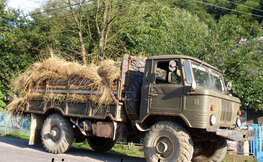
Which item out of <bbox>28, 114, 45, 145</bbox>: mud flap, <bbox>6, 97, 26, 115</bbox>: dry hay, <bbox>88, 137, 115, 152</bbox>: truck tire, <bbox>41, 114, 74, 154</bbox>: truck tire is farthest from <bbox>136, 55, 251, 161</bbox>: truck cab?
<bbox>6, 97, 26, 115</bbox>: dry hay

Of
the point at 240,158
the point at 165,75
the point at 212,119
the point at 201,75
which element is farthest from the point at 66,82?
the point at 240,158

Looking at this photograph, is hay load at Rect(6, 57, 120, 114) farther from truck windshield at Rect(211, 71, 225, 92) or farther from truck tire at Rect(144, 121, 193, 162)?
truck windshield at Rect(211, 71, 225, 92)

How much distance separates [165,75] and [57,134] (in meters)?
4.27

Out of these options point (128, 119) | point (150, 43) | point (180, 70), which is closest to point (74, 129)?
point (128, 119)

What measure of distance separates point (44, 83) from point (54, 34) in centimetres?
1180

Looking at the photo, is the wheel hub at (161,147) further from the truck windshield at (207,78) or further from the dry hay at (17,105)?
the dry hay at (17,105)

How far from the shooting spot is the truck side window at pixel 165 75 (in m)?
7.49

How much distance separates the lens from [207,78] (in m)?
8.04

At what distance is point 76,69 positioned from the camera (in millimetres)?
9734

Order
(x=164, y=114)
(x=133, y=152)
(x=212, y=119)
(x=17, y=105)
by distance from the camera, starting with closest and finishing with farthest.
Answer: (x=212, y=119) → (x=164, y=114) → (x=17, y=105) → (x=133, y=152)

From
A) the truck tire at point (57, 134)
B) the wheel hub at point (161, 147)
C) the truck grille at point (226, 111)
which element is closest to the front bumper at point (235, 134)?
the truck grille at point (226, 111)

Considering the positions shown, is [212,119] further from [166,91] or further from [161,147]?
[161,147]

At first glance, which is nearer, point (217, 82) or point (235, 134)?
point (235, 134)

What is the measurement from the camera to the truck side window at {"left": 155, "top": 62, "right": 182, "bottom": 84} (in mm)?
7487
